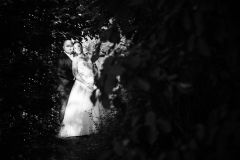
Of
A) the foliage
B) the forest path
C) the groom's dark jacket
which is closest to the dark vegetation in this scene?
the foliage

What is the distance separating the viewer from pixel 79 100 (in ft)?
26.2

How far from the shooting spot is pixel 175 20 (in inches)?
57.0

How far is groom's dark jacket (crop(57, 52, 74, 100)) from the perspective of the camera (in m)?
6.68

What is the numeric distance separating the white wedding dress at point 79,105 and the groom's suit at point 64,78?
1.01ft

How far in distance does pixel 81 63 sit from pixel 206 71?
6.54 m

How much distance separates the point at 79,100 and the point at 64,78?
45.8 inches

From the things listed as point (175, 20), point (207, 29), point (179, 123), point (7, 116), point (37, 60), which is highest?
point (37, 60)

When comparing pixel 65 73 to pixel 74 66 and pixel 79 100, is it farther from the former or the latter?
pixel 79 100

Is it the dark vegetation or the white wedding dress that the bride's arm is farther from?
the dark vegetation

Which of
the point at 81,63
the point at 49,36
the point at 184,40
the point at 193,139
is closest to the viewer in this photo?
the point at 193,139

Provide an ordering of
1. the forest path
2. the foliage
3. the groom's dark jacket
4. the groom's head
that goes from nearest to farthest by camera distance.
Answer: the foliage, the forest path, the groom's dark jacket, the groom's head

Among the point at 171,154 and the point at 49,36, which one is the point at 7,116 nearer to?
the point at 49,36

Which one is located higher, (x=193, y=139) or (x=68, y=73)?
(x=68, y=73)

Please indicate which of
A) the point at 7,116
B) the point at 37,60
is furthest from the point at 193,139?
the point at 37,60
